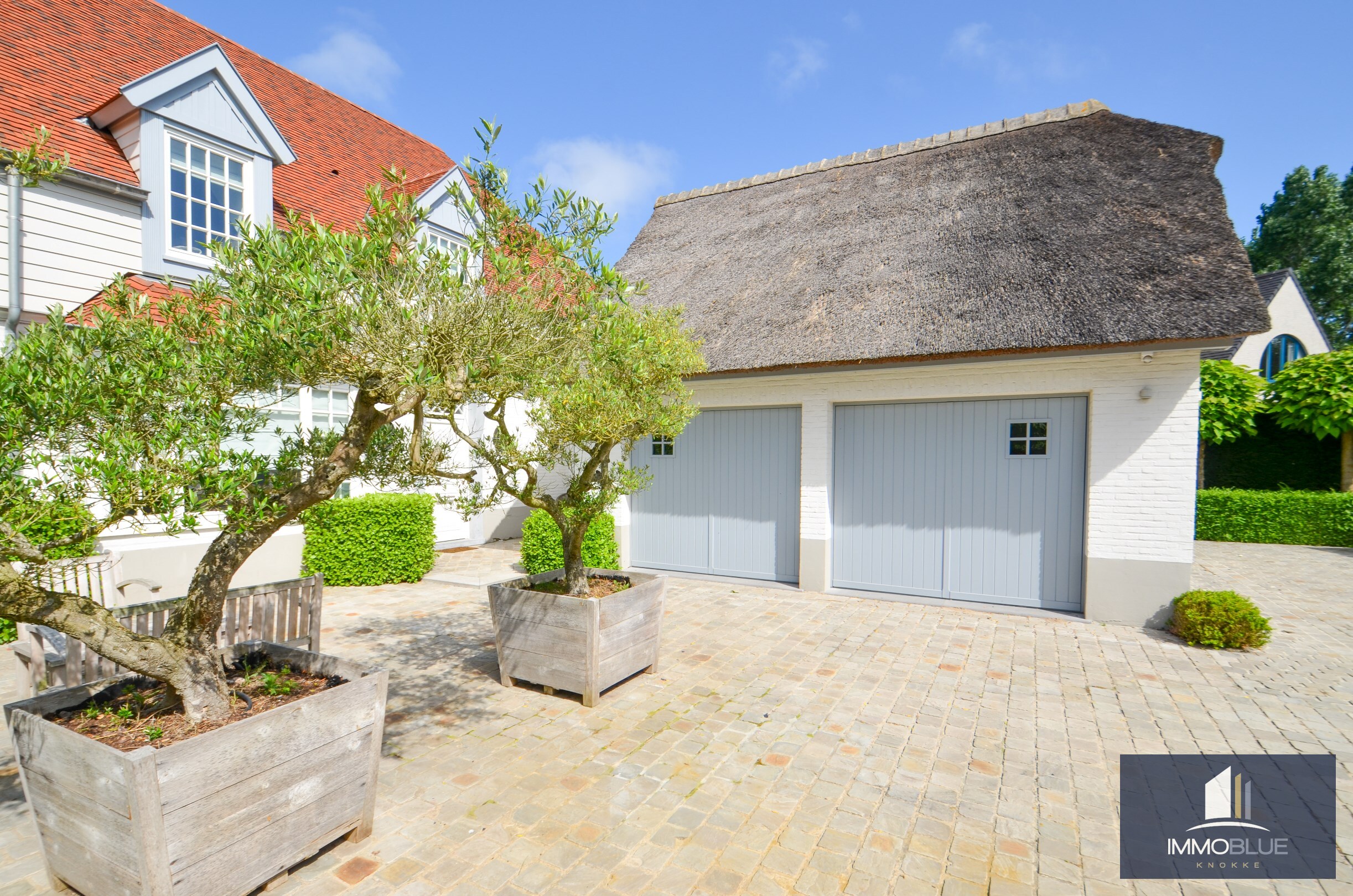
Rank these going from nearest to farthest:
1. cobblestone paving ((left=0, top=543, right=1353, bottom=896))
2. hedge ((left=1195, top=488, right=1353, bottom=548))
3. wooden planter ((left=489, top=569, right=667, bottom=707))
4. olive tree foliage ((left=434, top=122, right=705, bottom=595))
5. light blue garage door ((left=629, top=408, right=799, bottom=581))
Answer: cobblestone paving ((left=0, top=543, right=1353, bottom=896)), olive tree foliage ((left=434, top=122, right=705, bottom=595)), wooden planter ((left=489, top=569, right=667, bottom=707)), light blue garage door ((left=629, top=408, right=799, bottom=581)), hedge ((left=1195, top=488, right=1353, bottom=548))

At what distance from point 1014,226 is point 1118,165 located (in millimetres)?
1811

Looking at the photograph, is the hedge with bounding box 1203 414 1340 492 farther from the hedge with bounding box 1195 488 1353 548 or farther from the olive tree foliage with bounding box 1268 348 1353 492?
the hedge with bounding box 1195 488 1353 548

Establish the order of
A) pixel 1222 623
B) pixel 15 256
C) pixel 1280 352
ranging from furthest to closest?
pixel 1280 352, pixel 15 256, pixel 1222 623

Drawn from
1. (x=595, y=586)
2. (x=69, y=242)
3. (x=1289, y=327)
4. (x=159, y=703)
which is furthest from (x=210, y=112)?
(x=1289, y=327)

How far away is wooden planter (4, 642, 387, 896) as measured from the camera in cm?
237

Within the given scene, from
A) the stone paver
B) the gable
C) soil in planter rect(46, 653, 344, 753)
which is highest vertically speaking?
the gable

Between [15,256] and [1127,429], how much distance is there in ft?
39.3

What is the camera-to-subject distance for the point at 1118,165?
853cm

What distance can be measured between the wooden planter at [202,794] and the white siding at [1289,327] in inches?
1069

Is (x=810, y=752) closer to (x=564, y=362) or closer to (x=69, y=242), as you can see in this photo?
(x=564, y=362)

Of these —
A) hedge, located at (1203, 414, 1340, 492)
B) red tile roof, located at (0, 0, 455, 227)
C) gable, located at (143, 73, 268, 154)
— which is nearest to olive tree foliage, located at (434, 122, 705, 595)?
red tile roof, located at (0, 0, 455, 227)

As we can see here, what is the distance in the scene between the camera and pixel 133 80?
805 centimetres

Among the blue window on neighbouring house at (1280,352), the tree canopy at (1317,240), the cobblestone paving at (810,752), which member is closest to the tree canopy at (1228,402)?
the cobblestone paving at (810,752)

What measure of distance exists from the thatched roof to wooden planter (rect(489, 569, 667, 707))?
4219 millimetres
